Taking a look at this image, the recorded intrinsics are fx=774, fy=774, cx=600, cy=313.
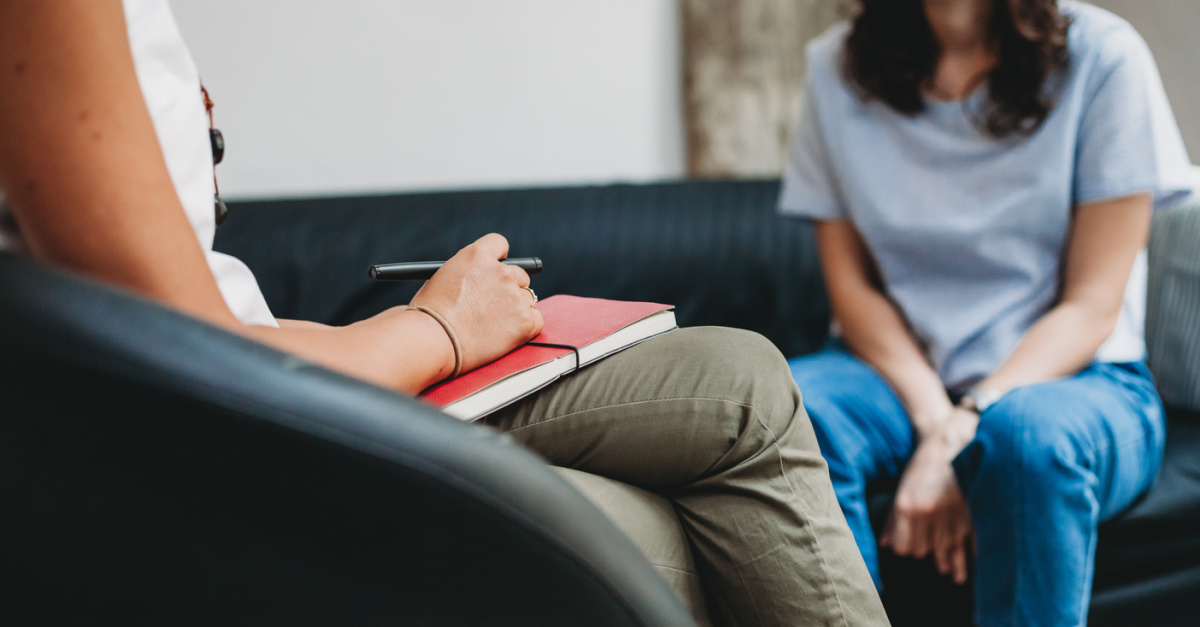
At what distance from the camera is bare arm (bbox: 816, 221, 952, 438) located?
3.18 feet

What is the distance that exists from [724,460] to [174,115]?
1.31 feet

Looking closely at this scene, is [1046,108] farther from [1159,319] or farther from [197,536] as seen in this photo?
[197,536]

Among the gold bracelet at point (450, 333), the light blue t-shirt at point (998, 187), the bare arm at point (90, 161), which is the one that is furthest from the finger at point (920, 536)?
the bare arm at point (90, 161)

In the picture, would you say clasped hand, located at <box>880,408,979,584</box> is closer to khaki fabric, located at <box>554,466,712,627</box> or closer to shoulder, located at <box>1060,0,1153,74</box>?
khaki fabric, located at <box>554,466,712,627</box>

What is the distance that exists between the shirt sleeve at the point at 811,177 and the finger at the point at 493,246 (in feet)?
1.97

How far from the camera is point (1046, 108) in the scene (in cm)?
94

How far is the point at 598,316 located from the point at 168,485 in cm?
32

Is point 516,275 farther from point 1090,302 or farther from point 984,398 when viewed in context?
point 1090,302

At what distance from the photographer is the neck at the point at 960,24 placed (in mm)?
994

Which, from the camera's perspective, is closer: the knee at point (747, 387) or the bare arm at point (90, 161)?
the bare arm at point (90, 161)

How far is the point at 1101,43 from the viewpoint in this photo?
0.94m

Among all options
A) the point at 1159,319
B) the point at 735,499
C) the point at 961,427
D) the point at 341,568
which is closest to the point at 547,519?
the point at 341,568

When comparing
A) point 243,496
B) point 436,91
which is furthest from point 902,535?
point 436,91

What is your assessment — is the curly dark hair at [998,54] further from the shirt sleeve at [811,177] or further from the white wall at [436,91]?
the white wall at [436,91]
